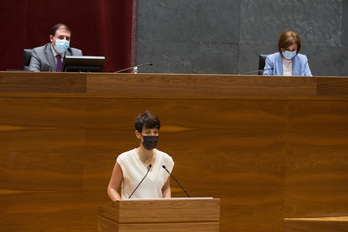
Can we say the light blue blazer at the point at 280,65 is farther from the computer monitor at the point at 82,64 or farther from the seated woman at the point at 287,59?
the computer monitor at the point at 82,64

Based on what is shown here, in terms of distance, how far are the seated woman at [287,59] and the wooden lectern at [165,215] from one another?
219cm

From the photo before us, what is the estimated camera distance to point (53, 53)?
4.86 m

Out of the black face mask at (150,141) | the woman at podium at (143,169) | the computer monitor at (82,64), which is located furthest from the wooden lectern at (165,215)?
the computer monitor at (82,64)

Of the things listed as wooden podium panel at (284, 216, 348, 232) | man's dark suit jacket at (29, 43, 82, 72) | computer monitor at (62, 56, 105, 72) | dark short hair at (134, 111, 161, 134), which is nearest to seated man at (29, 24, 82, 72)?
man's dark suit jacket at (29, 43, 82, 72)

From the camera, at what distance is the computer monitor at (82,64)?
4.14 m

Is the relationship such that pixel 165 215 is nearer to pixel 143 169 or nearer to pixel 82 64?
pixel 143 169

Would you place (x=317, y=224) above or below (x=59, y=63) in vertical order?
below

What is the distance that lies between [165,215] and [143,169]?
0.42m

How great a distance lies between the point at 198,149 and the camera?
13.1 ft

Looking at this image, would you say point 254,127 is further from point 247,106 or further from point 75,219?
point 75,219

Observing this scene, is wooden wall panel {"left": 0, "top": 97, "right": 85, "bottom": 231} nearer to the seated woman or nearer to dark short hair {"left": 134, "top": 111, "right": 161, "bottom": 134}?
dark short hair {"left": 134, "top": 111, "right": 161, "bottom": 134}

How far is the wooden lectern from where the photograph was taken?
9.43 feet

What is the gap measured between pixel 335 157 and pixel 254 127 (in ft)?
1.93

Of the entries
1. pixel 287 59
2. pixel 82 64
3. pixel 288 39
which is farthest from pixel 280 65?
pixel 82 64
